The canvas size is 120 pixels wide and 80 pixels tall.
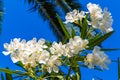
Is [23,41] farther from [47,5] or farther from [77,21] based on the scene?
[47,5]

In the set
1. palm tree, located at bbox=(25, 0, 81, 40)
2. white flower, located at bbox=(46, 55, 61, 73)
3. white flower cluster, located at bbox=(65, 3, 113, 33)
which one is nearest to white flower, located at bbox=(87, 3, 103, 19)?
white flower cluster, located at bbox=(65, 3, 113, 33)

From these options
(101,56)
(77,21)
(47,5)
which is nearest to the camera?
(101,56)

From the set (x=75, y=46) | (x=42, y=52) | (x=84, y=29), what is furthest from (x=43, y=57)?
(x=84, y=29)

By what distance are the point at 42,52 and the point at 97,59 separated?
0.23m

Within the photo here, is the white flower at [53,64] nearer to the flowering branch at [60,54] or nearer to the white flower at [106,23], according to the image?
the flowering branch at [60,54]

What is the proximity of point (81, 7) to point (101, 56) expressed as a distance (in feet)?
16.6

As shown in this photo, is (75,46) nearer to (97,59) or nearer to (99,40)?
(97,59)

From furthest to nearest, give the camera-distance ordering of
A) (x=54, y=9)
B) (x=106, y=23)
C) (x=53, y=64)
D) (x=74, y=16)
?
(x=54, y=9), (x=74, y=16), (x=106, y=23), (x=53, y=64)

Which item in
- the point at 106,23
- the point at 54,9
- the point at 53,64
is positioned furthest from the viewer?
the point at 54,9

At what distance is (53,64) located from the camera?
176 centimetres

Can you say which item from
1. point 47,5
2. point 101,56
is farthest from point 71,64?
point 47,5

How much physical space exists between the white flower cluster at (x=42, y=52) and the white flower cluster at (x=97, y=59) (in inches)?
2.6

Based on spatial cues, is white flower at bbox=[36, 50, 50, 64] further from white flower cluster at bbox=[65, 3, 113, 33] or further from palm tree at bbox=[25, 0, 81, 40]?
palm tree at bbox=[25, 0, 81, 40]

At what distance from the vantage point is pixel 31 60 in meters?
1.79
